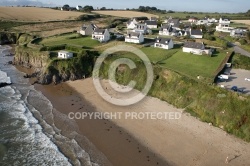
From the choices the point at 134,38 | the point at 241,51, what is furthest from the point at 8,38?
the point at 241,51

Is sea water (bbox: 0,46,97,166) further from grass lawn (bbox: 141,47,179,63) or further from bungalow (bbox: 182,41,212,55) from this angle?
bungalow (bbox: 182,41,212,55)

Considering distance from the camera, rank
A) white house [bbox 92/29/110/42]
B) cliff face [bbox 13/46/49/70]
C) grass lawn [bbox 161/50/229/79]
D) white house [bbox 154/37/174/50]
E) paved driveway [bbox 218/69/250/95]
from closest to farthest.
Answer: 1. paved driveway [bbox 218/69/250/95]
2. grass lawn [bbox 161/50/229/79]
3. cliff face [bbox 13/46/49/70]
4. white house [bbox 154/37/174/50]
5. white house [bbox 92/29/110/42]

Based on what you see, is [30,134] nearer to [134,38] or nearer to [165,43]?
[165,43]

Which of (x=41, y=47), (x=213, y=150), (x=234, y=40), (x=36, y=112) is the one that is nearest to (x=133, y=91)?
(x=36, y=112)

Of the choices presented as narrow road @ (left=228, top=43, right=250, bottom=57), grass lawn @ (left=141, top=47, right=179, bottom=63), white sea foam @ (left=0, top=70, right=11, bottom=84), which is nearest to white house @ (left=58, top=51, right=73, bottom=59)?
white sea foam @ (left=0, top=70, right=11, bottom=84)

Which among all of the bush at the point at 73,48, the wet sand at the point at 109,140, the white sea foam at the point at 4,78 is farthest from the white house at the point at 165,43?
the white sea foam at the point at 4,78

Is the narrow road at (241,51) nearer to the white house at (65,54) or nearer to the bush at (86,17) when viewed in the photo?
the white house at (65,54)
